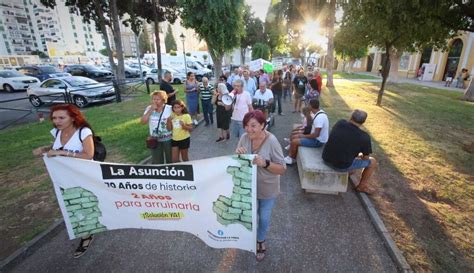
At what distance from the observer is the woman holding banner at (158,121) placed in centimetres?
409

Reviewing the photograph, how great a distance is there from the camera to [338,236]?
3422mm

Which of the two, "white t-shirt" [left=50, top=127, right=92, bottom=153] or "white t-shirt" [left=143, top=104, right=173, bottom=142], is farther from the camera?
"white t-shirt" [left=143, top=104, right=173, bottom=142]

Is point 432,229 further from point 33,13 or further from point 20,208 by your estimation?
point 33,13

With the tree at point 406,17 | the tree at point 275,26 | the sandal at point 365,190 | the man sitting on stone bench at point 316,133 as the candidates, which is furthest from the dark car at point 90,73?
the sandal at point 365,190

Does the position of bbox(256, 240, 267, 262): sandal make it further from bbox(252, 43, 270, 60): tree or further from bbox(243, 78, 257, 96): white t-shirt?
bbox(252, 43, 270, 60): tree

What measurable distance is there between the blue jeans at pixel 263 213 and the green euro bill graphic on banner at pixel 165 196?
21 cm

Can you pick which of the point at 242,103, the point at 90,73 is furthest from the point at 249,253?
the point at 90,73

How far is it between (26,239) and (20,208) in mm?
1048

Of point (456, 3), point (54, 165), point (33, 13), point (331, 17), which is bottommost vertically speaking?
point (54, 165)

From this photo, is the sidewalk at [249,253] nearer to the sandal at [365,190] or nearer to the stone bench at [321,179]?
the stone bench at [321,179]

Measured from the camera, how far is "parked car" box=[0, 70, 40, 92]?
18.7 metres

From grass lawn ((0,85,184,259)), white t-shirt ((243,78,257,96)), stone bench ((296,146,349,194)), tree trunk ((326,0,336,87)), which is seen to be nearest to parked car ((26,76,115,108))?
grass lawn ((0,85,184,259))

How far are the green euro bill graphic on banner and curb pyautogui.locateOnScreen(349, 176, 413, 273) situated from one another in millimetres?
1754

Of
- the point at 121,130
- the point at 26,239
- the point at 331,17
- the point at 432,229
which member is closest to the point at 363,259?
the point at 432,229
